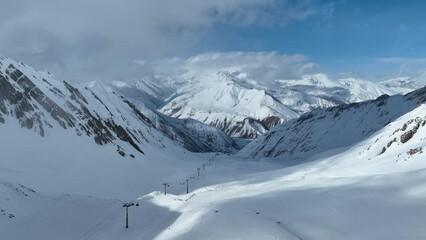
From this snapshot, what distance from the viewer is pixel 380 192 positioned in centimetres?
3778

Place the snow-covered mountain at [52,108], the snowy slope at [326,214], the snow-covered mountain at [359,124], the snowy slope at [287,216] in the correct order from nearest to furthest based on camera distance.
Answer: the snowy slope at [326,214] < the snowy slope at [287,216] < the snow-covered mountain at [52,108] < the snow-covered mountain at [359,124]

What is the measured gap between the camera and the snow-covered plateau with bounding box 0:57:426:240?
3294cm

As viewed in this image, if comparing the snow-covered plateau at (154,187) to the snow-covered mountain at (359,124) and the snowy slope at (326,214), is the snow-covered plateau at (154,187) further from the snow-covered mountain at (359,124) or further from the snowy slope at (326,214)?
the snow-covered mountain at (359,124)

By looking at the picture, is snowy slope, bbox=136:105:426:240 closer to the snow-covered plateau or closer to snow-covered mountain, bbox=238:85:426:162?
the snow-covered plateau

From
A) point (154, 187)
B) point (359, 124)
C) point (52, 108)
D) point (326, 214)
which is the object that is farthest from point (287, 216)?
point (359, 124)

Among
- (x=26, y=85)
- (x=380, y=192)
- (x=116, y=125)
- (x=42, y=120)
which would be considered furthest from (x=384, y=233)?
(x=116, y=125)

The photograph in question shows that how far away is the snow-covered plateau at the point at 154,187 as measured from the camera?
32938 mm

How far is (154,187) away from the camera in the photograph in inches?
3748

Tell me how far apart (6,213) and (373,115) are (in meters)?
154

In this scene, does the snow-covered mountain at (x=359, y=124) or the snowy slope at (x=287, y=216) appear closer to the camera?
the snowy slope at (x=287, y=216)

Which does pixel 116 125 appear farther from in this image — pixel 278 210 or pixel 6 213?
pixel 278 210

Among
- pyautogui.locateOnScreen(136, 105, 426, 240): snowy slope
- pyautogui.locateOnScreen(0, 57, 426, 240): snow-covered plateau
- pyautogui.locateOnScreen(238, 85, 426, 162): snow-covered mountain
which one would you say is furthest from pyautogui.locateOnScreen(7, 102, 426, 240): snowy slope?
pyautogui.locateOnScreen(238, 85, 426, 162): snow-covered mountain

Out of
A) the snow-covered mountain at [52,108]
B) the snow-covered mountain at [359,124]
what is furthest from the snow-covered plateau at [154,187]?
the snow-covered mountain at [359,124]

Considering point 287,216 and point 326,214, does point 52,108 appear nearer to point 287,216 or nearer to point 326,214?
point 287,216
